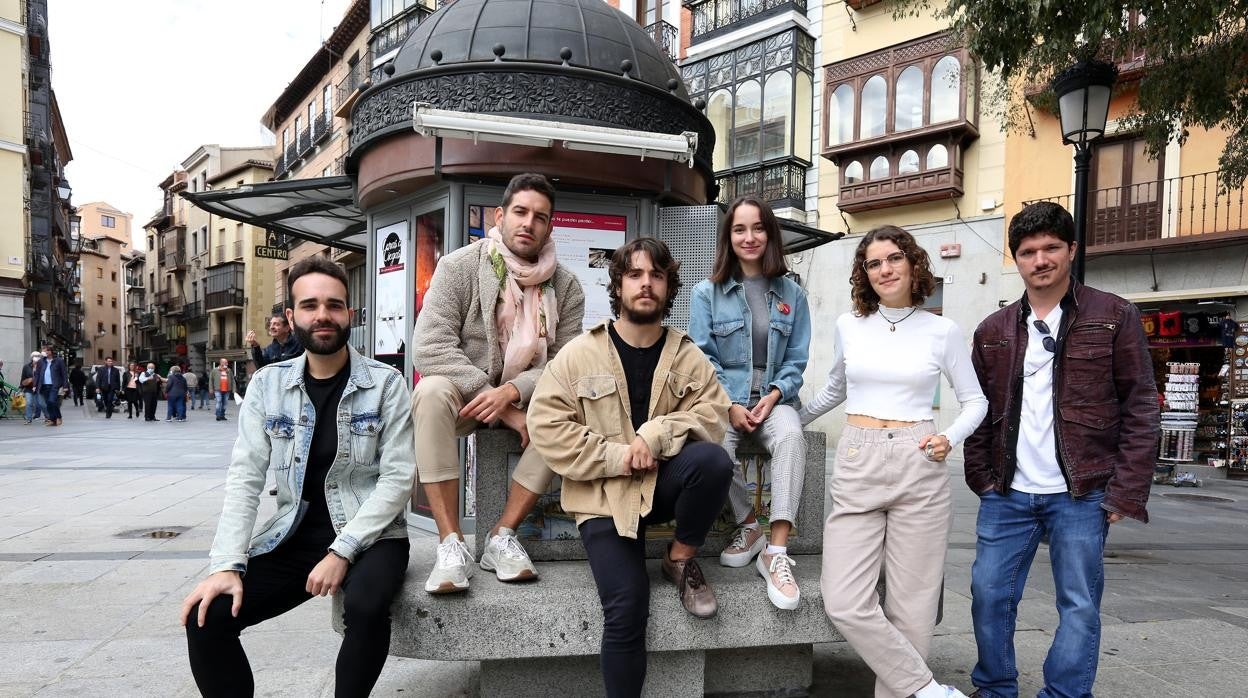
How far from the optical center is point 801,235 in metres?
9.02

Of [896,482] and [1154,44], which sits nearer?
[896,482]

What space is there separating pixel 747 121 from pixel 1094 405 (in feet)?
53.1

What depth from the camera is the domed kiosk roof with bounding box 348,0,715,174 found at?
222 inches

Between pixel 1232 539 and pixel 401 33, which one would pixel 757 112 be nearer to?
pixel 1232 539

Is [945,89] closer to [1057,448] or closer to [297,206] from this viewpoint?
[297,206]

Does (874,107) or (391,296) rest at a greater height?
(874,107)

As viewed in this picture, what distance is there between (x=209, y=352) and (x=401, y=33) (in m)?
34.6

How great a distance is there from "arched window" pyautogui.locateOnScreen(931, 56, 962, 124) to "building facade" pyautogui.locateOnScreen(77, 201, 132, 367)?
281 feet

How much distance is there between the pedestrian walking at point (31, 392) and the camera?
62.5 feet

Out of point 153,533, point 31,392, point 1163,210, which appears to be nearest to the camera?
point 153,533

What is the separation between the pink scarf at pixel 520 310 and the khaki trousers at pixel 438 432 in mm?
370

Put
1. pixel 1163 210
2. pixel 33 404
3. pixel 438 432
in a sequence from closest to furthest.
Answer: pixel 438 432 < pixel 1163 210 < pixel 33 404

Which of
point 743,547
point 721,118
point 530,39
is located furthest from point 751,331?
point 721,118

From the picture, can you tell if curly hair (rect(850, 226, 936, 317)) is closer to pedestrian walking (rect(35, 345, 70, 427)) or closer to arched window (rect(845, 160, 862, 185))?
arched window (rect(845, 160, 862, 185))
